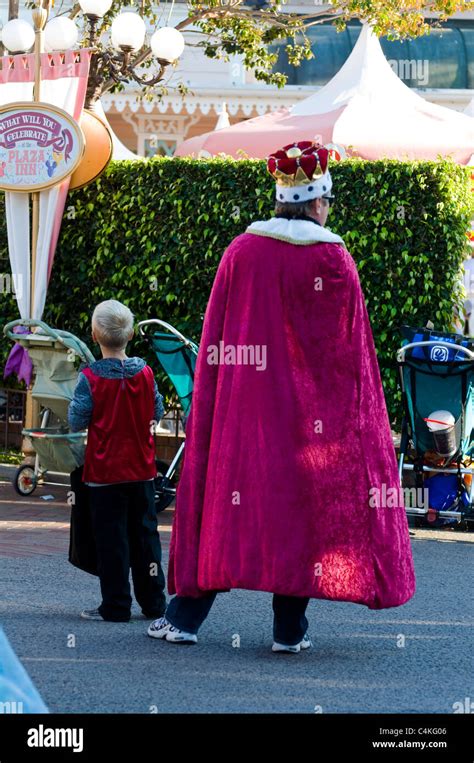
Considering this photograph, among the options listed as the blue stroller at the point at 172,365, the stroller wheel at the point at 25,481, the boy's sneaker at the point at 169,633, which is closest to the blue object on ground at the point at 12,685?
the boy's sneaker at the point at 169,633

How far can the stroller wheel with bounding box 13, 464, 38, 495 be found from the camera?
10039 mm

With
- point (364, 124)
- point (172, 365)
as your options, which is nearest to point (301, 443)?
point (172, 365)

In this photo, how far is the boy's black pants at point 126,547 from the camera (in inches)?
231

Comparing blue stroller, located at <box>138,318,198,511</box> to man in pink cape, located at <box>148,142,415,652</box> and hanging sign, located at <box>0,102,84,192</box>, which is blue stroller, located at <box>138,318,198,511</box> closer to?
hanging sign, located at <box>0,102,84,192</box>

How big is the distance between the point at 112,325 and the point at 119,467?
0.63m

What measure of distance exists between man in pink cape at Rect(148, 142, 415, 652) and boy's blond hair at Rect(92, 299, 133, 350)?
2.74 feet

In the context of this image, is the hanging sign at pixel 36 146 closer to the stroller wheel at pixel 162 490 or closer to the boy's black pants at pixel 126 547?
the stroller wheel at pixel 162 490

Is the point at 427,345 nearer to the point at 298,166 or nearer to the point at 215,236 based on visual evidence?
the point at 215,236

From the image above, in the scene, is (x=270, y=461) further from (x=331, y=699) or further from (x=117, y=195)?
(x=117, y=195)

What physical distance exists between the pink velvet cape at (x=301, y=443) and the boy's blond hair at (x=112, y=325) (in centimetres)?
87

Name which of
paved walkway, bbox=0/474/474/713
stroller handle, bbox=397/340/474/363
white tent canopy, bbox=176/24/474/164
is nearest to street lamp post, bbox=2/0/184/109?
white tent canopy, bbox=176/24/474/164

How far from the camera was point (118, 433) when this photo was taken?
5.94 meters

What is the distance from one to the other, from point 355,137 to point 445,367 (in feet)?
16.5
